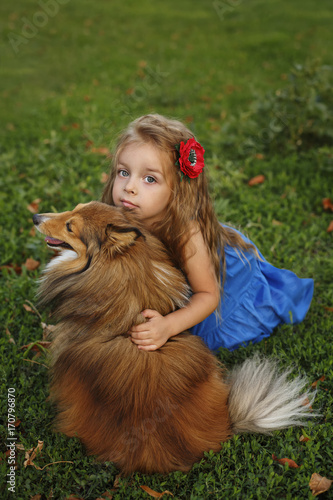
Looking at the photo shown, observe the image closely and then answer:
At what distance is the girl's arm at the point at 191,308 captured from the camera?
6.84 feet

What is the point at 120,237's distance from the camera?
1983 millimetres

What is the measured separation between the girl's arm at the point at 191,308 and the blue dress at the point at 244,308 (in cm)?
42

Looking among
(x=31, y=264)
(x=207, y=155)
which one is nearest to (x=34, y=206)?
(x=31, y=264)

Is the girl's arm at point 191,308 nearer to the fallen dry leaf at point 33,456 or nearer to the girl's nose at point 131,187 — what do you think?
the girl's nose at point 131,187

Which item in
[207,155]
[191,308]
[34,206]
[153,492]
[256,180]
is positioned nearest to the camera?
[153,492]

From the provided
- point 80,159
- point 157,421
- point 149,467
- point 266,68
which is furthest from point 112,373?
point 266,68

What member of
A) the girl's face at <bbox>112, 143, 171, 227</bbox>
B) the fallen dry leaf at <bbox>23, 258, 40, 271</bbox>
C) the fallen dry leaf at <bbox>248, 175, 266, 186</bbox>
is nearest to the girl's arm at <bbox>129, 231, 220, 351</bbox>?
the girl's face at <bbox>112, 143, 171, 227</bbox>

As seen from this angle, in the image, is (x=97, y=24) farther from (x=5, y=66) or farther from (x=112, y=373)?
(x=112, y=373)

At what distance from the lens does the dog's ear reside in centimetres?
198

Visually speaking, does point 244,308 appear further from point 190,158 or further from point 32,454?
point 32,454

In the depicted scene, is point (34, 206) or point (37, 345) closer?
point (37, 345)

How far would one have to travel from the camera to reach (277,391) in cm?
235

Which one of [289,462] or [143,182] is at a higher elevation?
[143,182]

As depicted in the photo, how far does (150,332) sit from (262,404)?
782mm
